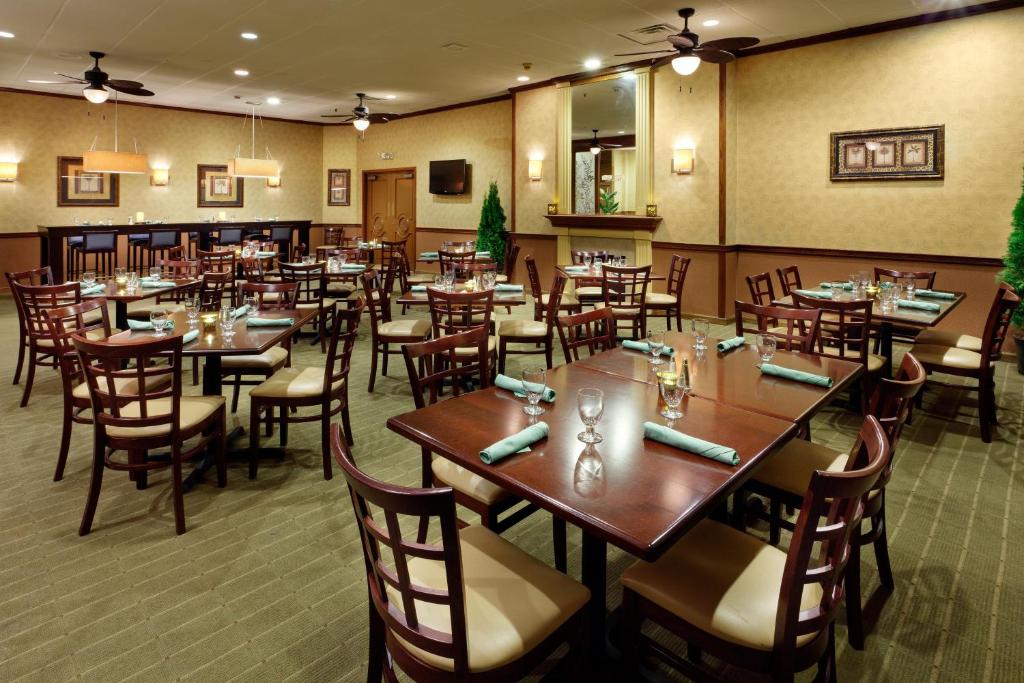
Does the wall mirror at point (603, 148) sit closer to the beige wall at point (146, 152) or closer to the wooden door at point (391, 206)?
the wooden door at point (391, 206)

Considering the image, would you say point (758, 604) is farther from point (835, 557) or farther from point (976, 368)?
point (976, 368)

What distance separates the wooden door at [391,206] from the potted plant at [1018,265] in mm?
9951

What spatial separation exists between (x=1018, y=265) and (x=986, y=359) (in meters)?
2.23

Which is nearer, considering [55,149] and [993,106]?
[993,106]

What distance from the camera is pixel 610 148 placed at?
9.84 metres

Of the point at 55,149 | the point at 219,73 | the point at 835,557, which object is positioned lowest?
the point at 835,557

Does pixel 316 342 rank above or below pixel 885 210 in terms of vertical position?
below

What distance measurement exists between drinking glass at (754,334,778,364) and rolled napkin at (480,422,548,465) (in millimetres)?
1359

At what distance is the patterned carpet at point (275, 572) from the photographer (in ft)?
6.70

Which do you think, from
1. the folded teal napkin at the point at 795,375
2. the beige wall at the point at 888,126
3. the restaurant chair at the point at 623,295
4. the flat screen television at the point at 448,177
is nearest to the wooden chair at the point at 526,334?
the restaurant chair at the point at 623,295

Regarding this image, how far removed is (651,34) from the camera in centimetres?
693

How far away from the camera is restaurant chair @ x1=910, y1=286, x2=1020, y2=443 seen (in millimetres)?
3816

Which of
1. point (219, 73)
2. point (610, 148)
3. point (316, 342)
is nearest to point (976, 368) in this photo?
point (316, 342)

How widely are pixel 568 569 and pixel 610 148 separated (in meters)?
8.41
